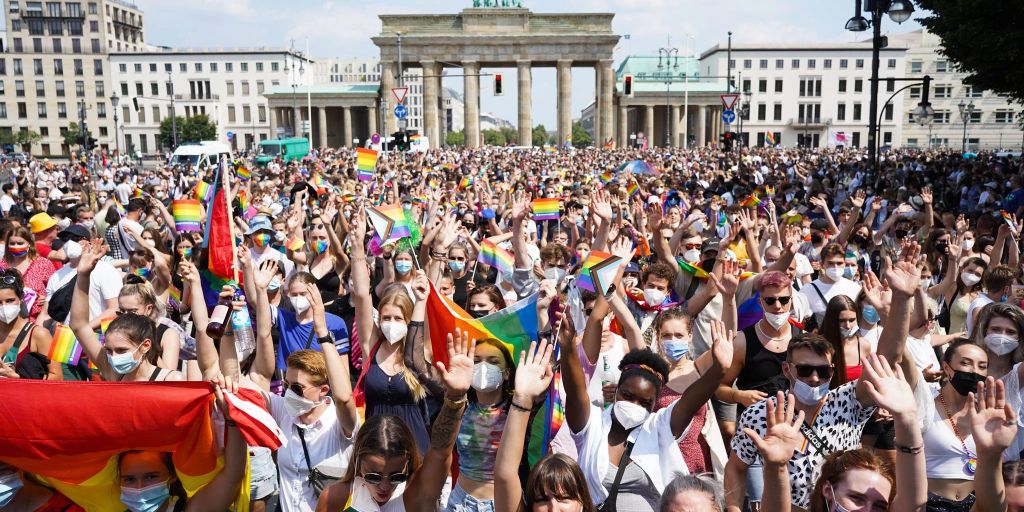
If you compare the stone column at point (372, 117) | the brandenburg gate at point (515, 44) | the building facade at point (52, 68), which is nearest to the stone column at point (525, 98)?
the brandenburg gate at point (515, 44)

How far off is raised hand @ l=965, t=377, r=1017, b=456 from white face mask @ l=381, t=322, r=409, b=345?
3021 mm

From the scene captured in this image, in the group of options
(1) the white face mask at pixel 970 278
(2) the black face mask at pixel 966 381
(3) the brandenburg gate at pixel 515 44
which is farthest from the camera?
(3) the brandenburg gate at pixel 515 44

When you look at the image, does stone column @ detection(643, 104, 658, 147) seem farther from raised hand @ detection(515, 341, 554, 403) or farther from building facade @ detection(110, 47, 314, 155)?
raised hand @ detection(515, 341, 554, 403)

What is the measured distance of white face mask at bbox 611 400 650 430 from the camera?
3955 millimetres

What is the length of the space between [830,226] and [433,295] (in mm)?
6797

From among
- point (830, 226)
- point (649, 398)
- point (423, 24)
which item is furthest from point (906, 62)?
point (649, 398)

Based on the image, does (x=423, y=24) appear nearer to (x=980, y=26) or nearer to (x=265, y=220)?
(x=980, y=26)

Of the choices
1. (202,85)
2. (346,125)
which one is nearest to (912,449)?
(346,125)

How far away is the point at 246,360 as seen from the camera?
581 cm

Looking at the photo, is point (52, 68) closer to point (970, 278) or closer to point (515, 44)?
point (515, 44)

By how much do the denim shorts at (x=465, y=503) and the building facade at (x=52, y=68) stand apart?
115 meters

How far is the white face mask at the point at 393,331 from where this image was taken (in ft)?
16.7

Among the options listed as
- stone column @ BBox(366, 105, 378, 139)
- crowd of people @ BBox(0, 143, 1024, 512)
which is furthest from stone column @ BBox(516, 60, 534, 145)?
crowd of people @ BBox(0, 143, 1024, 512)

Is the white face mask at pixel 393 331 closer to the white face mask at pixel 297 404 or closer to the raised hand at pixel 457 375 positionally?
the white face mask at pixel 297 404
